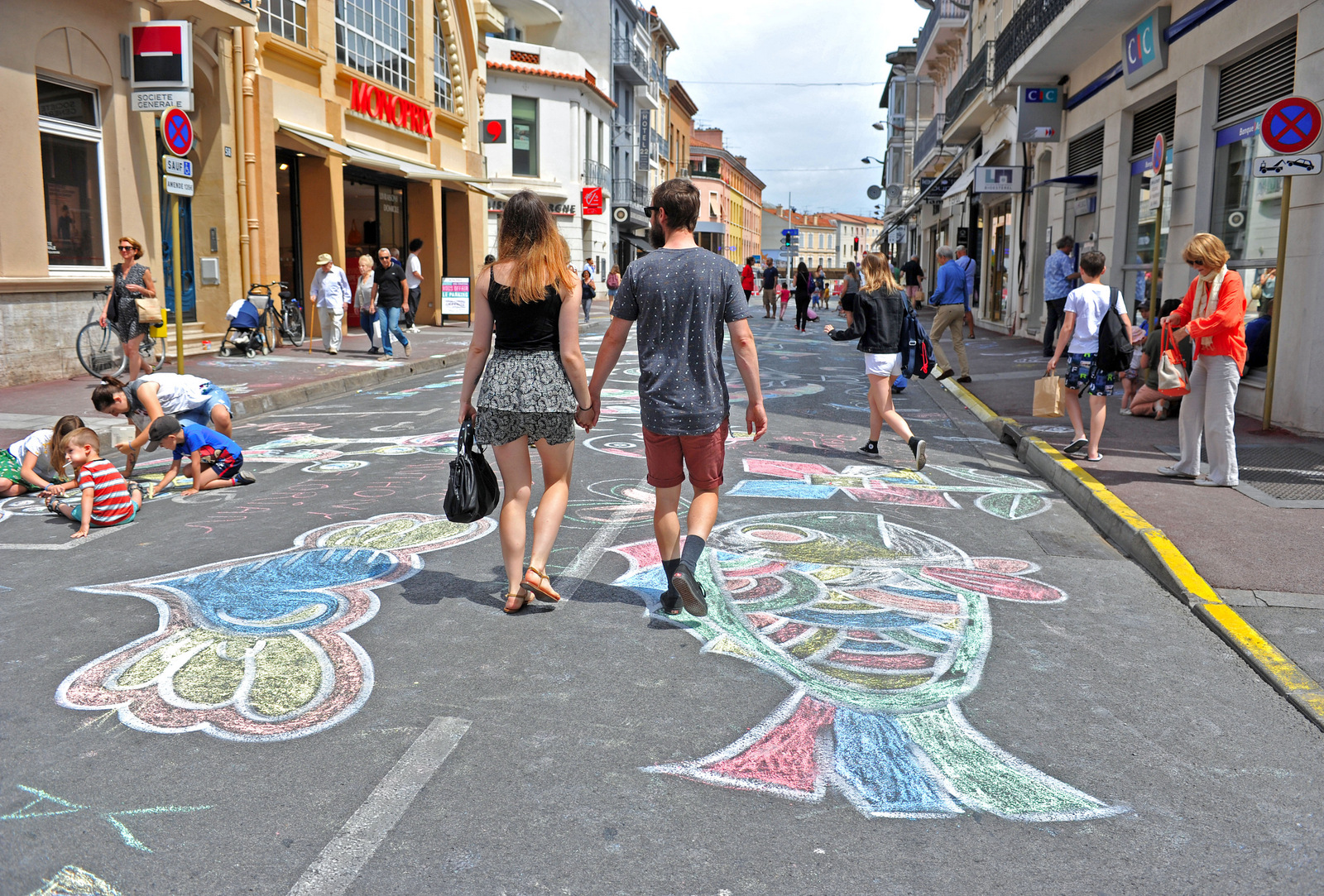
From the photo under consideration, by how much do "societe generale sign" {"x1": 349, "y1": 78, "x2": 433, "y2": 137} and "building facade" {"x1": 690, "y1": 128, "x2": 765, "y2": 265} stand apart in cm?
3904

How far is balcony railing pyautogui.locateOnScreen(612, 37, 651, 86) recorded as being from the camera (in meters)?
47.4

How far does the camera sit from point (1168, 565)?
5.43 meters

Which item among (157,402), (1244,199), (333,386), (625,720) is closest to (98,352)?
(333,386)

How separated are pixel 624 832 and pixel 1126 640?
263cm

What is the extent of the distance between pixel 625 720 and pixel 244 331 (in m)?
14.3

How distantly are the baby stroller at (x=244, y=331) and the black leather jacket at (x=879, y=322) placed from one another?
34.4 ft

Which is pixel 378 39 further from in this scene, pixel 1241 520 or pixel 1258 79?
pixel 1241 520

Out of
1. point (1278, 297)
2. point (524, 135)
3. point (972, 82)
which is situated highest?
point (524, 135)

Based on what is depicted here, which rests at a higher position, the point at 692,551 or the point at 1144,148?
the point at 1144,148

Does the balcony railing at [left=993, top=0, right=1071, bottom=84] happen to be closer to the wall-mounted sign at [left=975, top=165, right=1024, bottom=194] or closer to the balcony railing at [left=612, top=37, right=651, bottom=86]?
the wall-mounted sign at [left=975, top=165, right=1024, bottom=194]

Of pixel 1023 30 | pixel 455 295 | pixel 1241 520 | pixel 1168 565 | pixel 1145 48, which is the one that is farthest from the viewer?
Result: pixel 455 295

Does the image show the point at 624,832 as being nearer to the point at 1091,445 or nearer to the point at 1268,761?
the point at 1268,761

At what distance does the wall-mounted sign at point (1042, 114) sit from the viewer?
68.2ft

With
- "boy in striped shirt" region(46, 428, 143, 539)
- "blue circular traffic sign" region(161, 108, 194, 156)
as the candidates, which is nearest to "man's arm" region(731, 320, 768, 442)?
"boy in striped shirt" region(46, 428, 143, 539)
